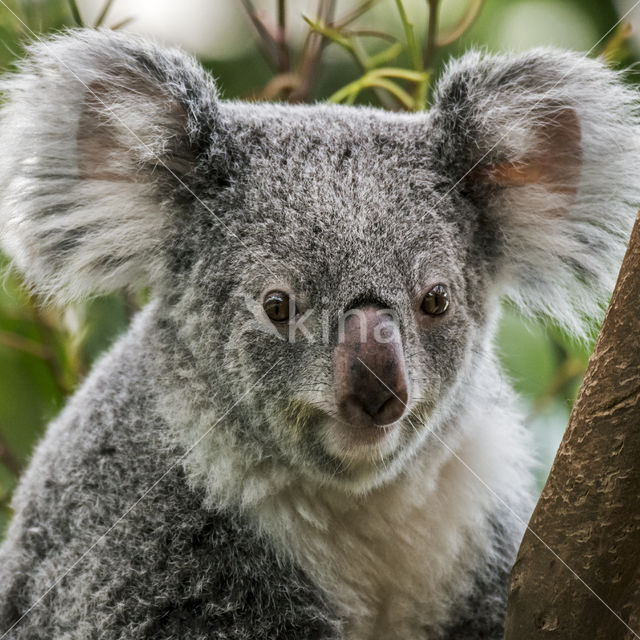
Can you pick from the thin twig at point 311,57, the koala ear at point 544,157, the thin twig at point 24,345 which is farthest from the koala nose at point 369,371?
the thin twig at point 24,345

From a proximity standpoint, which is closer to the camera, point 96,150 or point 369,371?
point 369,371

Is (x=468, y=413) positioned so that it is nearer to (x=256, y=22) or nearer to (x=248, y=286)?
(x=248, y=286)

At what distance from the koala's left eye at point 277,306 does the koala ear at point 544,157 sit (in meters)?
0.66

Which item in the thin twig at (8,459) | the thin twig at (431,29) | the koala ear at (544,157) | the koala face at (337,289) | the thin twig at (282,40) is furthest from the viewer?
the thin twig at (8,459)

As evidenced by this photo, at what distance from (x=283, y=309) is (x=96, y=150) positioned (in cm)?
76

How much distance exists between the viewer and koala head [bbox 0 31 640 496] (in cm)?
220

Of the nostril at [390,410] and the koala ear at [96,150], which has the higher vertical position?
the koala ear at [96,150]

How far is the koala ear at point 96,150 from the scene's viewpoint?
240 cm

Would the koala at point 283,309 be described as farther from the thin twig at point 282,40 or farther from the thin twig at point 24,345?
the thin twig at point 24,345

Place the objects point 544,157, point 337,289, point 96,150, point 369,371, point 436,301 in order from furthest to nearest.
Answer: point 544,157, point 96,150, point 436,301, point 337,289, point 369,371

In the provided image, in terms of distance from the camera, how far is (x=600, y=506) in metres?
1.80

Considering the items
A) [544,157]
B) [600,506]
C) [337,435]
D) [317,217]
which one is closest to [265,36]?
[544,157]

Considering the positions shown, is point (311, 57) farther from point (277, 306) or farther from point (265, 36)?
point (277, 306)

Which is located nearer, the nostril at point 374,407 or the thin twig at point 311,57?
the nostril at point 374,407
